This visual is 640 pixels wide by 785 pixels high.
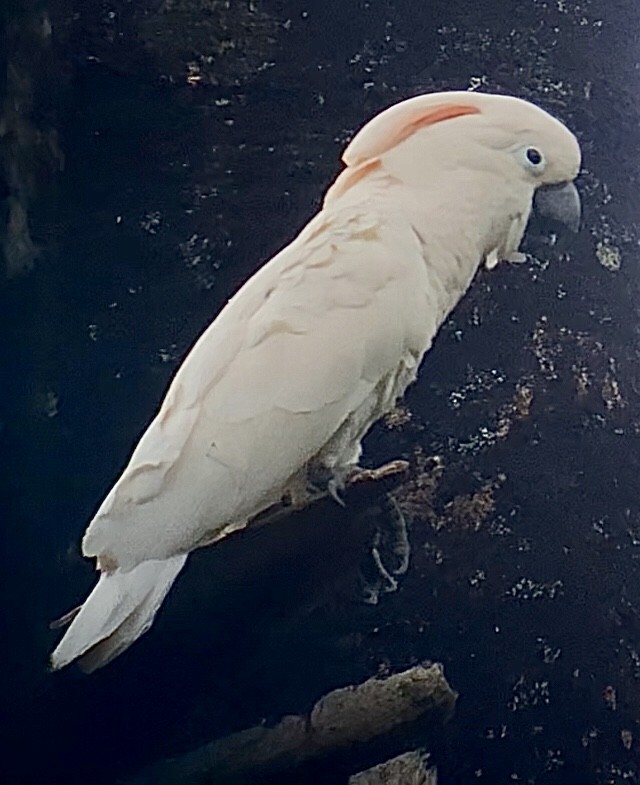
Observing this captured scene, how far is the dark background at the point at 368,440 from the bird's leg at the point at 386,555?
0.03 feet

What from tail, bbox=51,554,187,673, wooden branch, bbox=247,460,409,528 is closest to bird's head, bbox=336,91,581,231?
wooden branch, bbox=247,460,409,528

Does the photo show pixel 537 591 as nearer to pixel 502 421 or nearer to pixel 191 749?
pixel 502 421

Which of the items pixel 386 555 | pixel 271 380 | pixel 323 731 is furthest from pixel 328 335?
pixel 323 731

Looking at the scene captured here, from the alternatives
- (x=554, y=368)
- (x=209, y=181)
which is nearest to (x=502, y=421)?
(x=554, y=368)

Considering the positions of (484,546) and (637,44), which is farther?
(637,44)

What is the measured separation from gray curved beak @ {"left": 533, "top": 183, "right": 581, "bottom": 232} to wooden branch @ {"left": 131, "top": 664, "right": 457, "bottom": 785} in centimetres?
34

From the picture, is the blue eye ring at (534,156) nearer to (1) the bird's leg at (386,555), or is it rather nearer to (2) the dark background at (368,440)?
(2) the dark background at (368,440)

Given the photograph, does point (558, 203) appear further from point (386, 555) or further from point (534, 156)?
point (386, 555)

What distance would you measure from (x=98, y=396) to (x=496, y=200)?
1.05 feet

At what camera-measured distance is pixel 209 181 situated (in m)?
0.96

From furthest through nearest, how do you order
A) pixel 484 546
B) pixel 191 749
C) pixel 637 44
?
1. pixel 637 44
2. pixel 484 546
3. pixel 191 749

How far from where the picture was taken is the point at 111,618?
Result: 0.85 metres

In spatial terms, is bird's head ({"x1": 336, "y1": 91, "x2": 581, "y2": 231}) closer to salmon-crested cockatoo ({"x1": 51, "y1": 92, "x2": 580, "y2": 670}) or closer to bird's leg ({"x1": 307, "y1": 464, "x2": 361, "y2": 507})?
salmon-crested cockatoo ({"x1": 51, "y1": 92, "x2": 580, "y2": 670})

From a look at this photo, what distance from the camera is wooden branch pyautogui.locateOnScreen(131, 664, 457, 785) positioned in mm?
861
